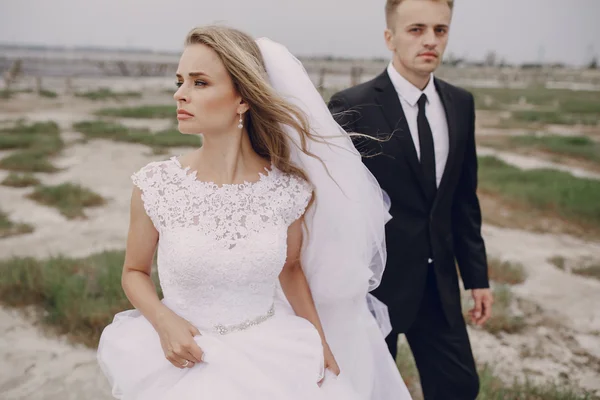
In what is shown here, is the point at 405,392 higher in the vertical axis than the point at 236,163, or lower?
lower

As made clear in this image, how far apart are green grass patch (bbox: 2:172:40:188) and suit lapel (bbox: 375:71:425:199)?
8.87 meters

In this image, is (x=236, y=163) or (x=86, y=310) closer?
(x=236, y=163)

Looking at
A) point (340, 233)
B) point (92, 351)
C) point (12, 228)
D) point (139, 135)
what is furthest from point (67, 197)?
point (340, 233)

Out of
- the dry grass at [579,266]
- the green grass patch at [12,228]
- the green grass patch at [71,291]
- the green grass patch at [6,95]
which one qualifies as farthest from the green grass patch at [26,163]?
the green grass patch at [6,95]

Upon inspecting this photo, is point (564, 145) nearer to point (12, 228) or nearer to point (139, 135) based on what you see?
point (139, 135)

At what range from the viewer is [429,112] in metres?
2.74

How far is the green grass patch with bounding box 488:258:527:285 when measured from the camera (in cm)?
623

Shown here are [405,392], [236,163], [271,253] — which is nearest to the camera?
[271,253]

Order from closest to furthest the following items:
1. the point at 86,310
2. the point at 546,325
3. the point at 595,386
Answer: the point at 595,386
the point at 86,310
the point at 546,325

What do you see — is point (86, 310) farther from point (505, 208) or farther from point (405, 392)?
point (505, 208)

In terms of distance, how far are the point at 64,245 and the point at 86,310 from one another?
2.64 meters

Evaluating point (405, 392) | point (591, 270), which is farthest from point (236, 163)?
point (591, 270)

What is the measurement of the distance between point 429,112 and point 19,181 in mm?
9103

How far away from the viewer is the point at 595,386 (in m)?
4.12
